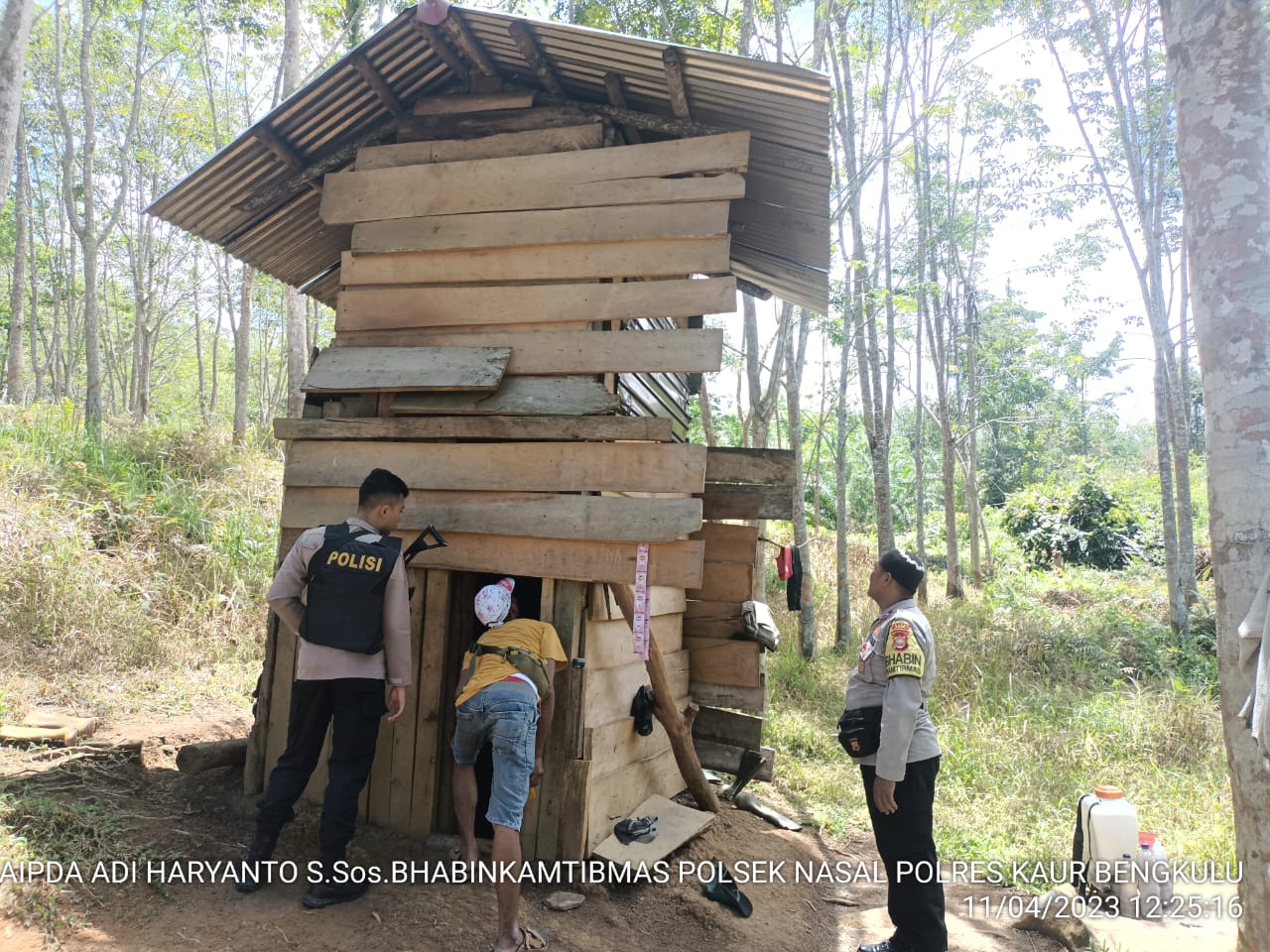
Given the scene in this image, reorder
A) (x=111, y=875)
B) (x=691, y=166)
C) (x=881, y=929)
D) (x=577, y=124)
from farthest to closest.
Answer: (x=577, y=124) → (x=691, y=166) → (x=881, y=929) → (x=111, y=875)

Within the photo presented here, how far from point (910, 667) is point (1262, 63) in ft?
11.0

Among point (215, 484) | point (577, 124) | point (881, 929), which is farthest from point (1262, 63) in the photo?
point (215, 484)

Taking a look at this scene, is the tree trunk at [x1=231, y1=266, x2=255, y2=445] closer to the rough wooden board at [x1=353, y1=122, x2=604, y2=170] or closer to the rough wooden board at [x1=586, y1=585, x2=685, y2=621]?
the rough wooden board at [x1=353, y1=122, x2=604, y2=170]

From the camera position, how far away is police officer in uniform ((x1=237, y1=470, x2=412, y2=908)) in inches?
159

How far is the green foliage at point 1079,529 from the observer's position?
18.2m

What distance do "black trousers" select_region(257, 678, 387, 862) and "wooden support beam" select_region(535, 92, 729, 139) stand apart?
13.2 feet

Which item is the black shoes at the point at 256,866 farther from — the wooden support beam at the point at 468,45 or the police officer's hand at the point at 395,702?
the wooden support beam at the point at 468,45

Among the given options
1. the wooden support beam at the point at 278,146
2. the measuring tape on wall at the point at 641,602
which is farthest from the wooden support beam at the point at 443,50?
the measuring tape on wall at the point at 641,602

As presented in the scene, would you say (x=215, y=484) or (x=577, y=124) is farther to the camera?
(x=215, y=484)

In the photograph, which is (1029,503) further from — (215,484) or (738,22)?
(215,484)

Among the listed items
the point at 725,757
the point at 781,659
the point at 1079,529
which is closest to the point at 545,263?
the point at 725,757

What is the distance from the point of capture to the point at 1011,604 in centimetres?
1227

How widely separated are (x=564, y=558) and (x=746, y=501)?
1.49m

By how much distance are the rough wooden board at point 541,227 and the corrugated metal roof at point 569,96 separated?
565 millimetres
